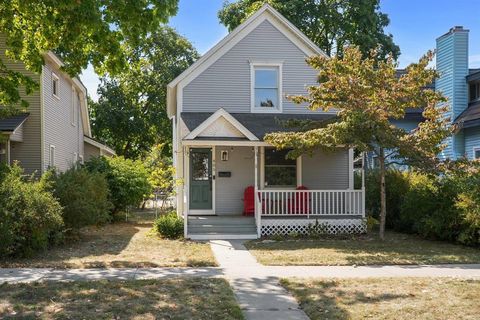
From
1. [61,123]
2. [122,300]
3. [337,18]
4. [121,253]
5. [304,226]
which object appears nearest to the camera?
[122,300]

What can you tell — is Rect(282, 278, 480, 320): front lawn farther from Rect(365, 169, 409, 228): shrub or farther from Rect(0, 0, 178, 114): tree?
Rect(365, 169, 409, 228): shrub

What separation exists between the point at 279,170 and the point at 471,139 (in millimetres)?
8062

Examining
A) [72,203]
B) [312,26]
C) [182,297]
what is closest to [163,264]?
[182,297]

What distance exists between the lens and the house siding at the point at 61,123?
1812 cm

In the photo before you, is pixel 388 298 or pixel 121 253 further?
pixel 121 253

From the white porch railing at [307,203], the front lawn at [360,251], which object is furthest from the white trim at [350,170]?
the front lawn at [360,251]

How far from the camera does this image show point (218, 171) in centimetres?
1673

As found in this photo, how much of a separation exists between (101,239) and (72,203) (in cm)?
171

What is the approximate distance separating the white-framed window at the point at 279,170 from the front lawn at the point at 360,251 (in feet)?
10.7

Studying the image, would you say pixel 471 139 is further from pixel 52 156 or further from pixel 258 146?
pixel 52 156

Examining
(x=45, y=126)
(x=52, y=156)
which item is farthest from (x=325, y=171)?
(x=52, y=156)

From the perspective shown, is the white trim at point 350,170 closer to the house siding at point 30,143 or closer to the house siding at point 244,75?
the house siding at point 244,75

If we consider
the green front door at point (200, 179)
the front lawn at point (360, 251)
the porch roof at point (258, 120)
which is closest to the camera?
the front lawn at point (360, 251)

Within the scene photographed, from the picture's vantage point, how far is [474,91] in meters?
20.5
